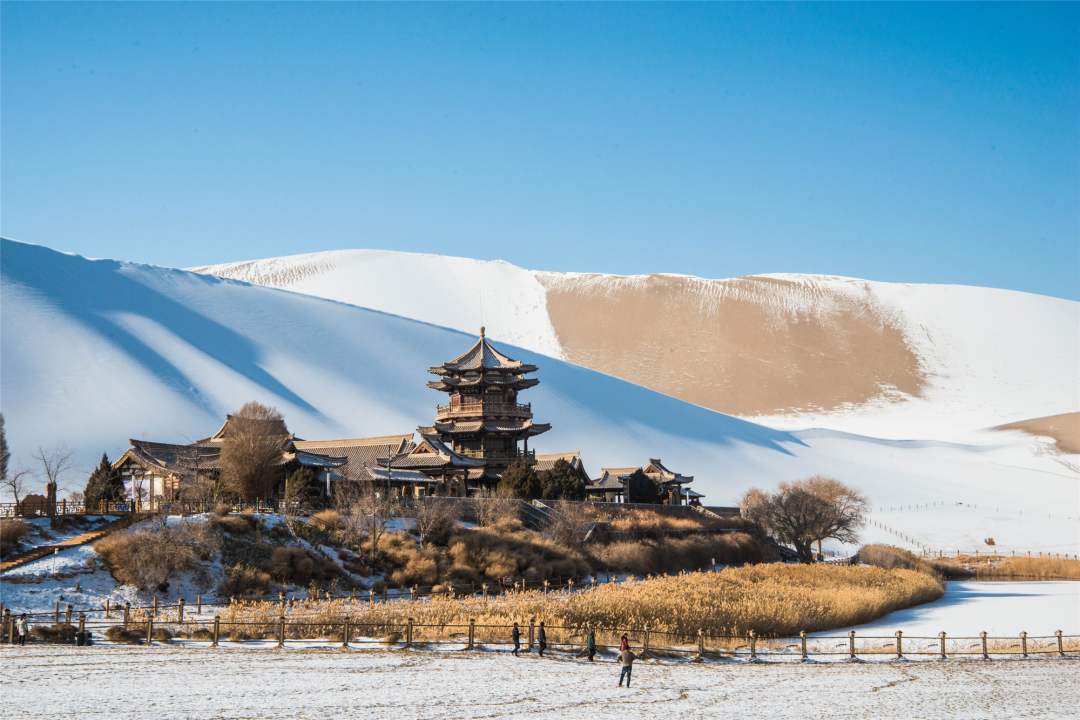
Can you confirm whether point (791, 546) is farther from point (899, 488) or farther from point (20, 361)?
point (20, 361)

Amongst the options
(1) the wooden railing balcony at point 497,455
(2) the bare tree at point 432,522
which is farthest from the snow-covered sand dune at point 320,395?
(2) the bare tree at point 432,522

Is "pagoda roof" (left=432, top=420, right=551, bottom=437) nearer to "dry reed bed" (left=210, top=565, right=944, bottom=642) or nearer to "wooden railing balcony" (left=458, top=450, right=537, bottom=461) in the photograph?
"wooden railing balcony" (left=458, top=450, right=537, bottom=461)

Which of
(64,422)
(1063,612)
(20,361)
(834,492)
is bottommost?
(1063,612)

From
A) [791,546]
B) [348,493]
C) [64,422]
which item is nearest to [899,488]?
[791,546]

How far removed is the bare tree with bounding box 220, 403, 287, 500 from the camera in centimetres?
3791

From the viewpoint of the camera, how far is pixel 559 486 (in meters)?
44.8

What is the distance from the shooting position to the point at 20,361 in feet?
276

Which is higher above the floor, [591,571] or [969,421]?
[969,421]

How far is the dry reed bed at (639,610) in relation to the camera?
72.0 ft

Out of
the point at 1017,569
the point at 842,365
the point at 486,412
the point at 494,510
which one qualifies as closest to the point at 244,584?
the point at 494,510

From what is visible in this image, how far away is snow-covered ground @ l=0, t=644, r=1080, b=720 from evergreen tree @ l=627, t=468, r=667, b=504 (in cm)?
3127

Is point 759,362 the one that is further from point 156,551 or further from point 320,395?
point 156,551

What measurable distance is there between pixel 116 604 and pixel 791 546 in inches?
1634

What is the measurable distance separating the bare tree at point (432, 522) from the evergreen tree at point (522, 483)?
22.2 feet
